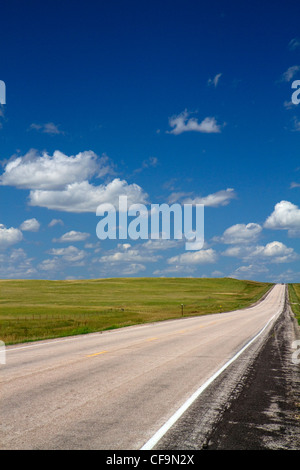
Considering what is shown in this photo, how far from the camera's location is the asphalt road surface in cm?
651

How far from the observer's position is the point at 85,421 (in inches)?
284

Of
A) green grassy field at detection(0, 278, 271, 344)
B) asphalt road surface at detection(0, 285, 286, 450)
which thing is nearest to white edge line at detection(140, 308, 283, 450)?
asphalt road surface at detection(0, 285, 286, 450)

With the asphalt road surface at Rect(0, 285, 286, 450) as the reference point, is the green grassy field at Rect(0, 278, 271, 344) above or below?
below

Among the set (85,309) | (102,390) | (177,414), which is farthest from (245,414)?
(85,309)

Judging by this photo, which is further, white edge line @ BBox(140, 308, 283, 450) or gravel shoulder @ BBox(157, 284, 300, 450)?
gravel shoulder @ BBox(157, 284, 300, 450)

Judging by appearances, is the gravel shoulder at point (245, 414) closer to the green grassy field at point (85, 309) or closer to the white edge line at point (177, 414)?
the white edge line at point (177, 414)

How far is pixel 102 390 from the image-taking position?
9562 millimetres

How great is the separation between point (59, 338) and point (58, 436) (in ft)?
52.1

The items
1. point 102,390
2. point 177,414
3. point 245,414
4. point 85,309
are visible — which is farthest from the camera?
point 85,309

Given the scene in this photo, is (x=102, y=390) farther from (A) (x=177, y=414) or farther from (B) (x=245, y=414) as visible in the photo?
(B) (x=245, y=414)

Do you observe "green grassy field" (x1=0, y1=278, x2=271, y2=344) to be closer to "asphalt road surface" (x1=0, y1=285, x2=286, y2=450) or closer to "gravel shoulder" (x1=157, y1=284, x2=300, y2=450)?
"asphalt road surface" (x1=0, y1=285, x2=286, y2=450)

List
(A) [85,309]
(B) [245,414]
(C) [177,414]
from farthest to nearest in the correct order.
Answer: (A) [85,309] → (B) [245,414] → (C) [177,414]

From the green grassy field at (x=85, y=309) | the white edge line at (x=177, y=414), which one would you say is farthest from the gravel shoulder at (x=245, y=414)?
the green grassy field at (x=85, y=309)
